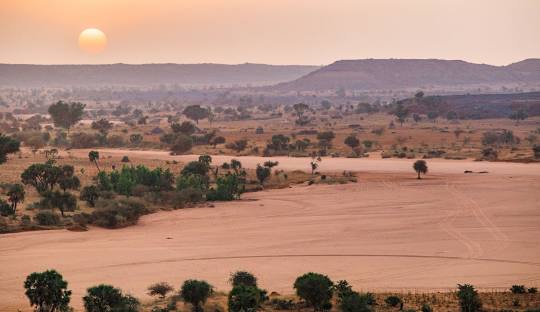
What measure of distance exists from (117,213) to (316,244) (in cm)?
1332

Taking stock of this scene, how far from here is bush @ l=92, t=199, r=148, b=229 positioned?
48.1 metres

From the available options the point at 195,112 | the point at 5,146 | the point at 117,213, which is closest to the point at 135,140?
the point at 195,112

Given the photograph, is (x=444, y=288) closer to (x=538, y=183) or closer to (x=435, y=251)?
(x=435, y=251)

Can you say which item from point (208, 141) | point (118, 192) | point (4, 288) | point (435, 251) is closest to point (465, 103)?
point (208, 141)

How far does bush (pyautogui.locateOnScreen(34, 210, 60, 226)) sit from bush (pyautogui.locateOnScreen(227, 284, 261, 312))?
22.4 metres

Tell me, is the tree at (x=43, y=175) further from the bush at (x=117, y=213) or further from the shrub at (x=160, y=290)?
the shrub at (x=160, y=290)

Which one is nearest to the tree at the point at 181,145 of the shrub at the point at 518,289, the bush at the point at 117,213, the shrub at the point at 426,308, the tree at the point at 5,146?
the tree at the point at 5,146

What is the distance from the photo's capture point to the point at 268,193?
62969mm

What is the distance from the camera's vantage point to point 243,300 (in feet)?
89.9

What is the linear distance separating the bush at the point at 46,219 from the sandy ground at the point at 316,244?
90.0 inches

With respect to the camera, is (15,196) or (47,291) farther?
(15,196)

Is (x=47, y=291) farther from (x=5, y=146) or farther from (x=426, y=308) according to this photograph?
(x=5, y=146)

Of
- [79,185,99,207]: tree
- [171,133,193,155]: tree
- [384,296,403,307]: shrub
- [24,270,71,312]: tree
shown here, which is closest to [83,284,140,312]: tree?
[24,270,71,312]: tree

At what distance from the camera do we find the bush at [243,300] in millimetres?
27391
